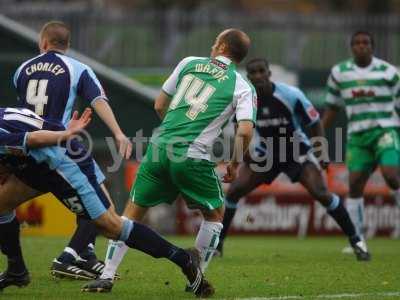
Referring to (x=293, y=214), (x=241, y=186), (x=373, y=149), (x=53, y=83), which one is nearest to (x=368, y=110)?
(x=373, y=149)

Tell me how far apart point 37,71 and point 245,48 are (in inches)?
66.3

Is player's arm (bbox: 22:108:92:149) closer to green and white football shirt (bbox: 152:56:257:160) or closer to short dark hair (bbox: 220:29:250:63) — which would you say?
green and white football shirt (bbox: 152:56:257:160)

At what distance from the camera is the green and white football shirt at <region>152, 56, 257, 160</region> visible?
29.4 ft

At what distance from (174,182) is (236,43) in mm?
1241

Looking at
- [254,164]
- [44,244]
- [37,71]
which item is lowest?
[44,244]

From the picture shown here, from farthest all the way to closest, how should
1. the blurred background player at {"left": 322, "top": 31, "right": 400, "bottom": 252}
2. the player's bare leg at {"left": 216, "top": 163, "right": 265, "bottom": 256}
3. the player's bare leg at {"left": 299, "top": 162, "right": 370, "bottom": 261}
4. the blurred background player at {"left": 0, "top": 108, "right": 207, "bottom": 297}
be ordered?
the blurred background player at {"left": 322, "top": 31, "right": 400, "bottom": 252} → the player's bare leg at {"left": 216, "top": 163, "right": 265, "bottom": 256} → the player's bare leg at {"left": 299, "top": 162, "right": 370, "bottom": 261} → the blurred background player at {"left": 0, "top": 108, "right": 207, "bottom": 297}

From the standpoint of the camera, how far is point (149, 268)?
36.5 ft

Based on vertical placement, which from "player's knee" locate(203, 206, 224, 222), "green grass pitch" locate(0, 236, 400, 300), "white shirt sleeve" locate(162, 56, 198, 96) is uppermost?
"white shirt sleeve" locate(162, 56, 198, 96)

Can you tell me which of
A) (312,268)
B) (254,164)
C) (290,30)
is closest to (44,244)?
(254,164)

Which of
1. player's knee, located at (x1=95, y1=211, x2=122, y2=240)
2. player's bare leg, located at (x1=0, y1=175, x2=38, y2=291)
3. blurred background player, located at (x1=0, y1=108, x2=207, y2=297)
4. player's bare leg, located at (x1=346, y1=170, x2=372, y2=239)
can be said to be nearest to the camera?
blurred background player, located at (x1=0, y1=108, x2=207, y2=297)

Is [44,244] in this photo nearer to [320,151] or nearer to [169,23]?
[320,151]

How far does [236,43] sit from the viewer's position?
30.3 feet

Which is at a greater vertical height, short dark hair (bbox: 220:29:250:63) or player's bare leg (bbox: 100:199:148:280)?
short dark hair (bbox: 220:29:250:63)

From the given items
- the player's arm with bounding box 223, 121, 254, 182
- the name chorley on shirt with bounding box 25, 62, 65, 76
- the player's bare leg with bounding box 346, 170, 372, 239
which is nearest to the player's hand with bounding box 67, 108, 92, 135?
the name chorley on shirt with bounding box 25, 62, 65, 76
